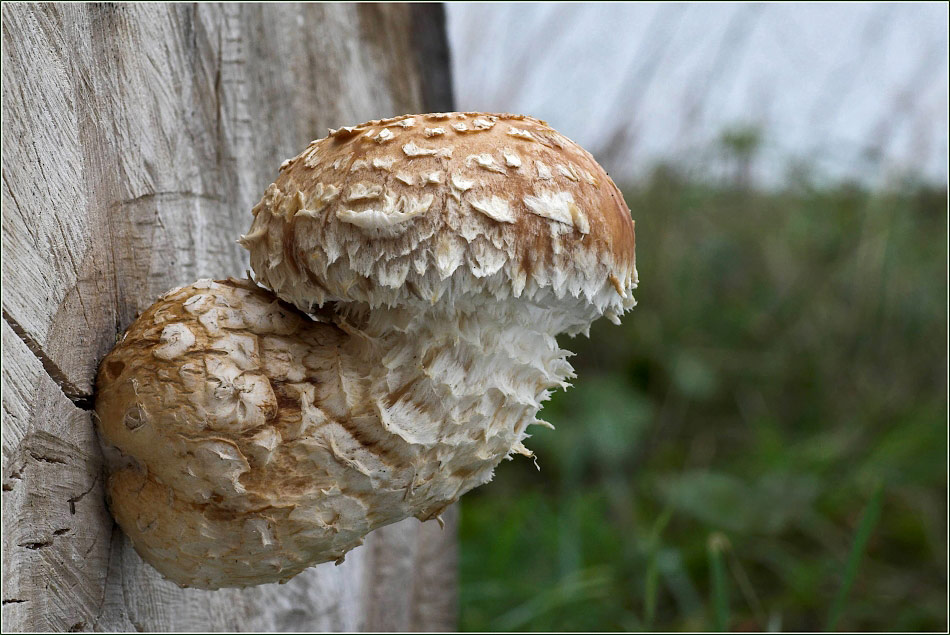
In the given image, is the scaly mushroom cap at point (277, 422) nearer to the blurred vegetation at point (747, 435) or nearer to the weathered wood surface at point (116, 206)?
the weathered wood surface at point (116, 206)

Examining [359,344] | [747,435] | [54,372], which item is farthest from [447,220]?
[747,435]

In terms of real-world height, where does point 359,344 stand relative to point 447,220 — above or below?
below

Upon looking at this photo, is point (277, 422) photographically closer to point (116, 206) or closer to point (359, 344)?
point (359, 344)

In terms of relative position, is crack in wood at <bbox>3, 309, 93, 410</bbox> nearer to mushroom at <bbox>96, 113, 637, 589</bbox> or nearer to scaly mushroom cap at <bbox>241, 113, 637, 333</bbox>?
mushroom at <bbox>96, 113, 637, 589</bbox>

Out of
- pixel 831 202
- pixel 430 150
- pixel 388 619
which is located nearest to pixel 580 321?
pixel 430 150

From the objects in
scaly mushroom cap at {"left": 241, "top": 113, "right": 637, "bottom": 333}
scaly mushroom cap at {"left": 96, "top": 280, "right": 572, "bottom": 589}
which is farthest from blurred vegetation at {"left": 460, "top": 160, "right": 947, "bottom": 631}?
scaly mushroom cap at {"left": 241, "top": 113, "right": 637, "bottom": 333}

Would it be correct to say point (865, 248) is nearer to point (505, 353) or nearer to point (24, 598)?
point (505, 353)

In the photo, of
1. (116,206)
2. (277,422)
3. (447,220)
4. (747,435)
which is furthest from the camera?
(747,435)
